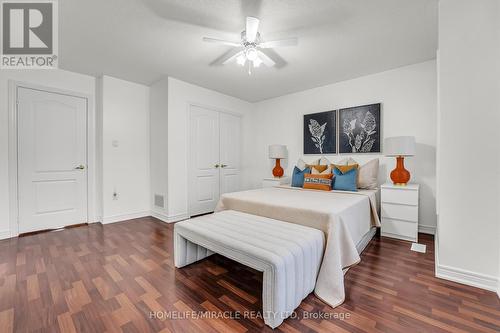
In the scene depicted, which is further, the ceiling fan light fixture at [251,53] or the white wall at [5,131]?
the white wall at [5,131]

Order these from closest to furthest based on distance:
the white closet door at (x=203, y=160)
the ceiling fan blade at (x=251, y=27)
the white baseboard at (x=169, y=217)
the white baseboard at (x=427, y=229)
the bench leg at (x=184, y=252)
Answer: the ceiling fan blade at (x=251, y=27)
the bench leg at (x=184, y=252)
the white baseboard at (x=427, y=229)
the white baseboard at (x=169, y=217)
the white closet door at (x=203, y=160)

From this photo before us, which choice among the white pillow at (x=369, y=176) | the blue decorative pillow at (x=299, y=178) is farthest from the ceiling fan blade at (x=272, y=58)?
the white pillow at (x=369, y=176)

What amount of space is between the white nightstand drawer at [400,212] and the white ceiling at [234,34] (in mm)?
1938

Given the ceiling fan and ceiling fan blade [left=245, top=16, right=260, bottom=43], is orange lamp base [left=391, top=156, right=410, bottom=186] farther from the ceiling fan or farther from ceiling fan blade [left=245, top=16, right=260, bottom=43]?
ceiling fan blade [left=245, top=16, right=260, bottom=43]

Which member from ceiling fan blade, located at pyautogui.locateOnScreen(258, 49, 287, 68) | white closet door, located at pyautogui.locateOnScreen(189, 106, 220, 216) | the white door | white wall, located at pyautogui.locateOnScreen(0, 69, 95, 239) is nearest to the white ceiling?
ceiling fan blade, located at pyautogui.locateOnScreen(258, 49, 287, 68)

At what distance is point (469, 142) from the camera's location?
1744 millimetres

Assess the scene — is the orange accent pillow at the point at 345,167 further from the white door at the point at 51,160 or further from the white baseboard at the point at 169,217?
the white door at the point at 51,160

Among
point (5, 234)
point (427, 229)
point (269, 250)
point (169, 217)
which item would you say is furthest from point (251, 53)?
point (5, 234)

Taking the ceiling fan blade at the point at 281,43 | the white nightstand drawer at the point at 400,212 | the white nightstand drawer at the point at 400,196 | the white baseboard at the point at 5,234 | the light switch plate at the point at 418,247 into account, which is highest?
the ceiling fan blade at the point at 281,43

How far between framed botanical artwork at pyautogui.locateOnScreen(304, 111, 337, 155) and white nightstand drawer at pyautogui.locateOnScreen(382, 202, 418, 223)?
4.20 feet

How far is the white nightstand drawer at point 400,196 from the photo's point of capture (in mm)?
2654

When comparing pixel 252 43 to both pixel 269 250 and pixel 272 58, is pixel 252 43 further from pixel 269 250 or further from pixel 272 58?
pixel 269 250

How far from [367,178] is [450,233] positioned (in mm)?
1373

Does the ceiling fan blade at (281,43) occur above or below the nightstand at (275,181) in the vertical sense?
above
